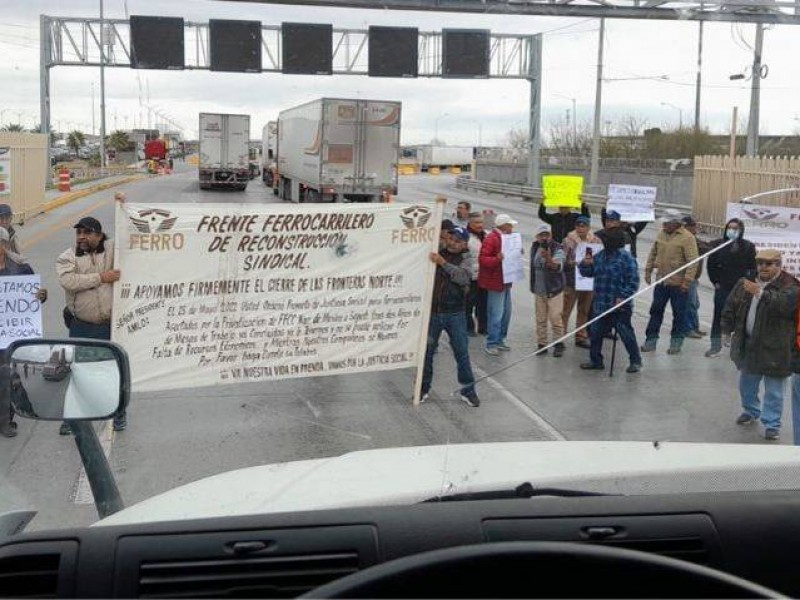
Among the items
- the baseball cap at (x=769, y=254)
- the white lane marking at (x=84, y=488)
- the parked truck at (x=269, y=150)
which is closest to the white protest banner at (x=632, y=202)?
the baseball cap at (x=769, y=254)


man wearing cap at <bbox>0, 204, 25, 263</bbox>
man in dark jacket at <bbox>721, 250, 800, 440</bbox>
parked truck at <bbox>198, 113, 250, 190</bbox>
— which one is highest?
parked truck at <bbox>198, 113, 250, 190</bbox>

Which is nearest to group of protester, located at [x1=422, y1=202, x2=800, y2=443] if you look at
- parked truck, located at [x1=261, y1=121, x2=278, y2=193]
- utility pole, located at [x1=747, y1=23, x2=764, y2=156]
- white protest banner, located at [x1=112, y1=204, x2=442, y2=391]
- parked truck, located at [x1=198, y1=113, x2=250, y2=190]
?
white protest banner, located at [x1=112, y1=204, x2=442, y2=391]

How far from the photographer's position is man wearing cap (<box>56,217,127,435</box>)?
26.1ft

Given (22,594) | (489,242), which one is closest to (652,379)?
(489,242)

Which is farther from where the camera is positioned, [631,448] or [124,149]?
[124,149]

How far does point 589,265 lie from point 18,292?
22.2 feet

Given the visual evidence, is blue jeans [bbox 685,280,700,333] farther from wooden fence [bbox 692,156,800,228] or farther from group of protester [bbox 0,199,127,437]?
wooden fence [bbox 692,156,800,228]

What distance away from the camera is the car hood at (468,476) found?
289 centimetres

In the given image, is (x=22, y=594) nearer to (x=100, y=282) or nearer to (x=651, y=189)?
(x=100, y=282)

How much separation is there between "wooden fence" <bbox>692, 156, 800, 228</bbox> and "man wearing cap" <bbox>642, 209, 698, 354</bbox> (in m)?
9.79

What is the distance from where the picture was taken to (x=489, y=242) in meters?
11.9

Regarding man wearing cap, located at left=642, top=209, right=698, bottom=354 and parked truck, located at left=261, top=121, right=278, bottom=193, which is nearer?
man wearing cap, located at left=642, top=209, right=698, bottom=354

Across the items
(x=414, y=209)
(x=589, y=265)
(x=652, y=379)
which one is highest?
(x=414, y=209)

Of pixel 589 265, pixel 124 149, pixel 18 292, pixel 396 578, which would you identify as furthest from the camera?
pixel 124 149
